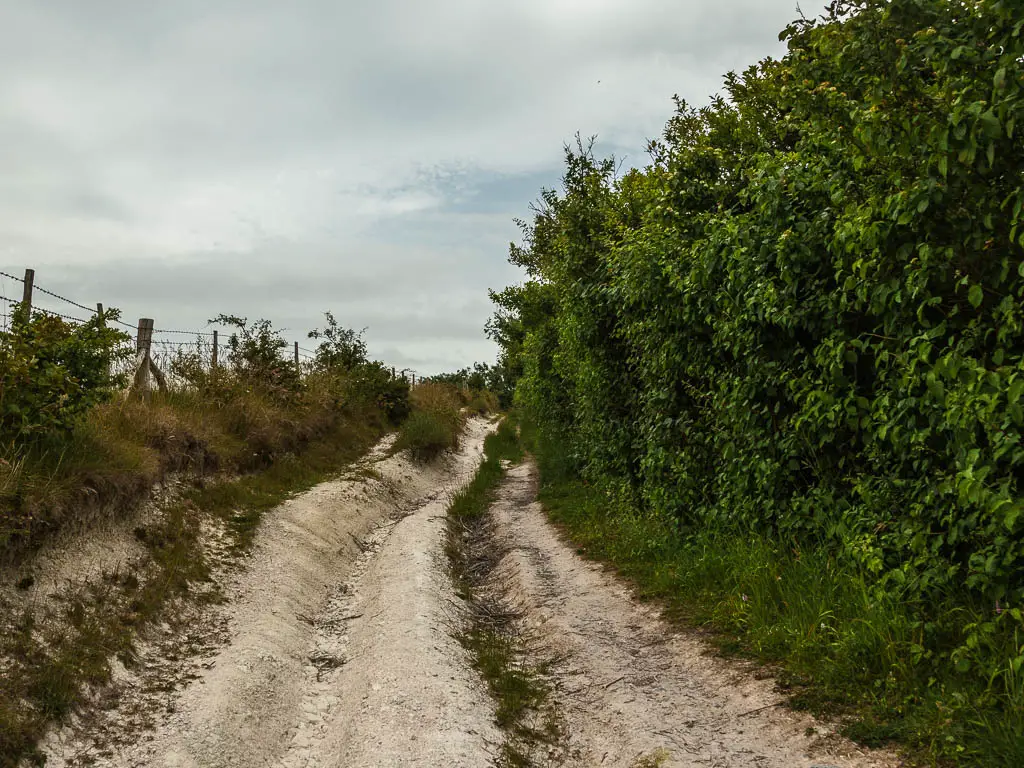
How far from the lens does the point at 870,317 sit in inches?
198

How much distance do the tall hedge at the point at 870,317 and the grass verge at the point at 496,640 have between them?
243 centimetres

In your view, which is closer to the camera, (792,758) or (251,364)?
(792,758)

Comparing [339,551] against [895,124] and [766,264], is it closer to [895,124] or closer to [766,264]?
[766,264]

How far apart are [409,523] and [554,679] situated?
7258mm

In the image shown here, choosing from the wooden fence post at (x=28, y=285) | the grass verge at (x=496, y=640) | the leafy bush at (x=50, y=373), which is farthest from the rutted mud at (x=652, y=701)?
the wooden fence post at (x=28, y=285)

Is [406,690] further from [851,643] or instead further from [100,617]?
[851,643]

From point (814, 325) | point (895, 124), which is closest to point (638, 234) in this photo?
point (814, 325)

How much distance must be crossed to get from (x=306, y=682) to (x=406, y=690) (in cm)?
120

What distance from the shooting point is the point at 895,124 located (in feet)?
13.3

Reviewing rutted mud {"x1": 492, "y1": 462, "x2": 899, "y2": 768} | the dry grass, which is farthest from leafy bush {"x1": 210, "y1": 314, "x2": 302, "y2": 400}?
rutted mud {"x1": 492, "y1": 462, "x2": 899, "y2": 768}

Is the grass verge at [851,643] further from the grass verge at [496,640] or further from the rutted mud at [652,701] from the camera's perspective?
the grass verge at [496,640]

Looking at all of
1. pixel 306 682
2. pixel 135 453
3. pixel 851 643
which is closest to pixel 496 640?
pixel 306 682

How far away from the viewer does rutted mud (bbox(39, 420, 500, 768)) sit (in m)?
4.73

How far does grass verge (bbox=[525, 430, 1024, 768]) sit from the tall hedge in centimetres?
24
